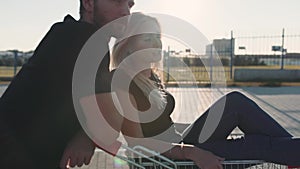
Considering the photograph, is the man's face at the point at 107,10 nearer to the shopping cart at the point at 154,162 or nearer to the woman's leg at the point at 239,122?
the shopping cart at the point at 154,162

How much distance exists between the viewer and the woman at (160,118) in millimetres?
2348

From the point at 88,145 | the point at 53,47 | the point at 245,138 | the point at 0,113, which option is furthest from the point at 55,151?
the point at 245,138

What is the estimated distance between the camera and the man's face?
2.26m

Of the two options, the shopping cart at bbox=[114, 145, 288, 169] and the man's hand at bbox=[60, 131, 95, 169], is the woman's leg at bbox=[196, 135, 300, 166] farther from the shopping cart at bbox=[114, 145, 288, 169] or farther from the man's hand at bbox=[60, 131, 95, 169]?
the man's hand at bbox=[60, 131, 95, 169]

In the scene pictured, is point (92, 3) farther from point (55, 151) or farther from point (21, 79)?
point (55, 151)

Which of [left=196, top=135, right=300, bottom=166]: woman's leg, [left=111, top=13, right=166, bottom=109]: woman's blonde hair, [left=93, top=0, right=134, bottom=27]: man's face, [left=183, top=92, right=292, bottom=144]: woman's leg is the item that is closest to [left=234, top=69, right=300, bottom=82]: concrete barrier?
[left=183, top=92, right=292, bottom=144]: woman's leg

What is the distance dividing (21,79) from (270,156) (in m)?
1.33

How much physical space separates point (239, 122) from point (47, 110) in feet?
4.48

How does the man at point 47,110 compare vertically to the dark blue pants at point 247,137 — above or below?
above

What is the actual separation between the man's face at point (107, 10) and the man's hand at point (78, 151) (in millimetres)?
501

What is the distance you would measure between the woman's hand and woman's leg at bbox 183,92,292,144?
43 centimetres

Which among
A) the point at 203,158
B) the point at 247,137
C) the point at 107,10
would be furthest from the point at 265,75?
the point at 107,10

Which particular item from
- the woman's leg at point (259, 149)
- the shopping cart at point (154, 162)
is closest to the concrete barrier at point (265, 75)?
the woman's leg at point (259, 149)

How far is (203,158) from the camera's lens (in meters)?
2.49
